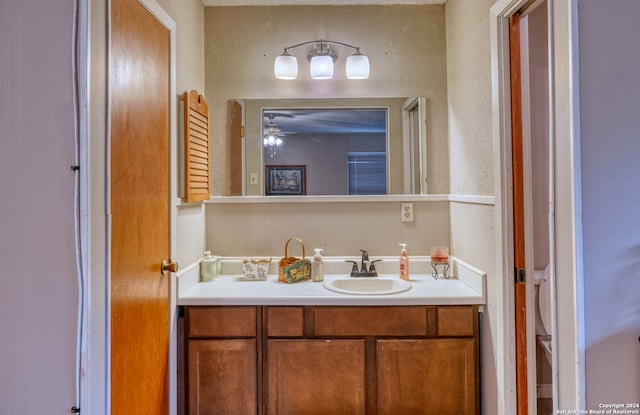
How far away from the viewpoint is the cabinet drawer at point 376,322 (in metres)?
1.76

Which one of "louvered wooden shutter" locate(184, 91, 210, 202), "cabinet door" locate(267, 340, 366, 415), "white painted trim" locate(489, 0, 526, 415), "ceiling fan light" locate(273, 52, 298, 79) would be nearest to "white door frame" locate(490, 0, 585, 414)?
"white painted trim" locate(489, 0, 526, 415)

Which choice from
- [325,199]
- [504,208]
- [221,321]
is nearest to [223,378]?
[221,321]

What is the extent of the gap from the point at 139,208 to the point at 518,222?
1.49 m

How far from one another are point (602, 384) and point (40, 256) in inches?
62.6

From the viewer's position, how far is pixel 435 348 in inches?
68.9

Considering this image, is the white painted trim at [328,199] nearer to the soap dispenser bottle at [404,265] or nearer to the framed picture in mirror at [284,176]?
the framed picture in mirror at [284,176]

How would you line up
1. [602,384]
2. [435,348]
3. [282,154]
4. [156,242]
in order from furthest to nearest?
[282,154] < [435,348] < [156,242] < [602,384]

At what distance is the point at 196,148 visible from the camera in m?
1.98

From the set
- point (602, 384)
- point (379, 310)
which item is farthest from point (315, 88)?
point (602, 384)

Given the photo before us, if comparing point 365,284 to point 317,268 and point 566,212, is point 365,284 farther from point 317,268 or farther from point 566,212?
point 566,212

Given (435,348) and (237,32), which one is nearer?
(435,348)

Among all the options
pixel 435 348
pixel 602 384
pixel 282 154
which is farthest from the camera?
pixel 282 154

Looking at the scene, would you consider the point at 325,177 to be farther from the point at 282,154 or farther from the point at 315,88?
the point at 315,88

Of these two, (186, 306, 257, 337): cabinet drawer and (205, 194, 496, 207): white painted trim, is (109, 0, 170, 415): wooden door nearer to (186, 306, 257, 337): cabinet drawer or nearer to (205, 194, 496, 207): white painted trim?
(186, 306, 257, 337): cabinet drawer
